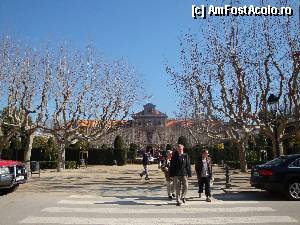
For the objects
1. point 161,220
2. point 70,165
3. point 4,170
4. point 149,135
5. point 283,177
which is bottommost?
point 161,220

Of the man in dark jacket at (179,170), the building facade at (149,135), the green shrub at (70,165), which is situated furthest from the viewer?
the building facade at (149,135)

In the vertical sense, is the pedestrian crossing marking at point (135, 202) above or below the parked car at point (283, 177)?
below

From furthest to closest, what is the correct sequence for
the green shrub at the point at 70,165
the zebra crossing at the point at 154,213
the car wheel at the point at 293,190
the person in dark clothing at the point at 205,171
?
1. the green shrub at the point at 70,165
2. the person in dark clothing at the point at 205,171
3. the car wheel at the point at 293,190
4. the zebra crossing at the point at 154,213

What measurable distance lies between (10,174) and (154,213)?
20.2 feet

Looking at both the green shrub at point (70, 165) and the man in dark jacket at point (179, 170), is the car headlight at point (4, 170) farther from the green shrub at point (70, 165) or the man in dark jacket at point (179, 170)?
the green shrub at point (70, 165)

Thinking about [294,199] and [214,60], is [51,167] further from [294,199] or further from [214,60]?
[294,199]

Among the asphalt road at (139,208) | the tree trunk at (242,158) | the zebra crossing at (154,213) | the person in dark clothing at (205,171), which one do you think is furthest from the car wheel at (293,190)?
the tree trunk at (242,158)

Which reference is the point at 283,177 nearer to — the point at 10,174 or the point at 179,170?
the point at 179,170

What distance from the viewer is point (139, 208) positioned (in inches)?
465

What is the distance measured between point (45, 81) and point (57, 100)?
2025mm

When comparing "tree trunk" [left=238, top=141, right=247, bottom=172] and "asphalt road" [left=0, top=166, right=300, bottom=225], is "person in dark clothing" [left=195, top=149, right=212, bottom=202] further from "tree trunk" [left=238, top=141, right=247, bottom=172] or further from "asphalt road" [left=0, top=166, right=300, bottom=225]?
"tree trunk" [left=238, top=141, right=247, bottom=172]

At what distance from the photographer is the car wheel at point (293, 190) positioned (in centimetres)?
1294

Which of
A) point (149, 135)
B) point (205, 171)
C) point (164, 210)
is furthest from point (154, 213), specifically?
point (149, 135)

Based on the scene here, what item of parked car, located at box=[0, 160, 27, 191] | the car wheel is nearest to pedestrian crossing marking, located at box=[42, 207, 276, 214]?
the car wheel
